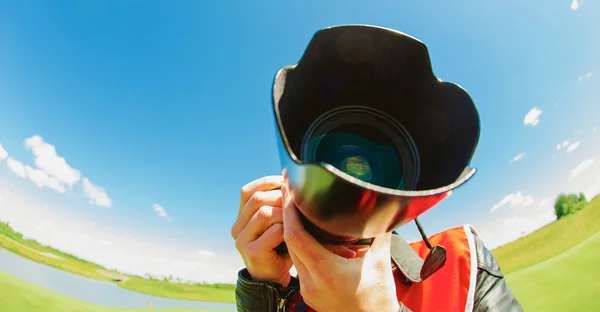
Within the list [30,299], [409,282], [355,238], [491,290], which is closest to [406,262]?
[409,282]

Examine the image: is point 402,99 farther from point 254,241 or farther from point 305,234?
point 254,241

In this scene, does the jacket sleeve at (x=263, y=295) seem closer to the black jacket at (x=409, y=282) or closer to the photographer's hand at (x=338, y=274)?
the black jacket at (x=409, y=282)

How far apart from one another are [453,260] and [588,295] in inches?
146

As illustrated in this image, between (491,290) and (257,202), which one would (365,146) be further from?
(491,290)

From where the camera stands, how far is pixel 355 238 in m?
0.42

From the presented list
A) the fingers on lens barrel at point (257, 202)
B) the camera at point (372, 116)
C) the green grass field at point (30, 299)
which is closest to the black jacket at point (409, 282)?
the fingers on lens barrel at point (257, 202)

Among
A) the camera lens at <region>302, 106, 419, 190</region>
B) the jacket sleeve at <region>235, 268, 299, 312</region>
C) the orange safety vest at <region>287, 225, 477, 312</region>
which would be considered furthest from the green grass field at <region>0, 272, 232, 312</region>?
the camera lens at <region>302, 106, 419, 190</region>

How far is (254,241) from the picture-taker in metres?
0.71

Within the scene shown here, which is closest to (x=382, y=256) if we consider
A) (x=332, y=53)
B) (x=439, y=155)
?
(x=439, y=155)

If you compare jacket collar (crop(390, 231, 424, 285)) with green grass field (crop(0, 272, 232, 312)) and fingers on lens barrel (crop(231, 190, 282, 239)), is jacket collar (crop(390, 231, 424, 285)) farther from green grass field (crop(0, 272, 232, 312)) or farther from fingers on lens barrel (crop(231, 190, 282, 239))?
green grass field (crop(0, 272, 232, 312))

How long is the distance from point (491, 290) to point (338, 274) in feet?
1.90

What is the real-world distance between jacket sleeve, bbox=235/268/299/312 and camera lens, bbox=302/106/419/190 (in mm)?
413

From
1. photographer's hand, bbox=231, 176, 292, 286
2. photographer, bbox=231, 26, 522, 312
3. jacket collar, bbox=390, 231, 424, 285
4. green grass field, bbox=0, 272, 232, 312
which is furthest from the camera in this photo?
green grass field, bbox=0, 272, 232, 312

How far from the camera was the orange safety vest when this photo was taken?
77 cm
